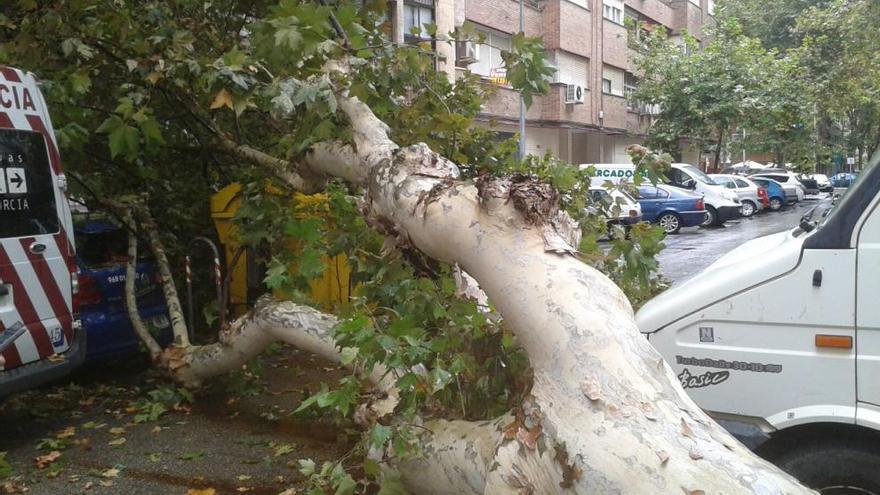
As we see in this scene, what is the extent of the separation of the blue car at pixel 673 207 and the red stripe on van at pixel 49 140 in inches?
723

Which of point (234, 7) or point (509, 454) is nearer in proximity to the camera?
point (509, 454)

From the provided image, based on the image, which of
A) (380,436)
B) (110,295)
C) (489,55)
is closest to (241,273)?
(110,295)

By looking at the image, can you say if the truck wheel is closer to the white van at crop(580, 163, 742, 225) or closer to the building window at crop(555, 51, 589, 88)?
the white van at crop(580, 163, 742, 225)

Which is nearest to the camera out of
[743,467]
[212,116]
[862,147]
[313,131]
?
[743,467]

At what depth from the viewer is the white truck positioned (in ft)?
9.41

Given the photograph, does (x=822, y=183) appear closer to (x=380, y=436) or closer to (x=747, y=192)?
(x=747, y=192)

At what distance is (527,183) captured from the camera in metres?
3.00

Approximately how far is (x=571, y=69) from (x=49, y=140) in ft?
81.6

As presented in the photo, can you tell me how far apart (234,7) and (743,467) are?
21.1 feet

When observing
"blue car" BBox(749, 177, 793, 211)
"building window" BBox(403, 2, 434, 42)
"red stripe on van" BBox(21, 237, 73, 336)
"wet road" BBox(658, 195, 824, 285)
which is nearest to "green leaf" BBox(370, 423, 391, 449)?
"red stripe on van" BBox(21, 237, 73, 336)

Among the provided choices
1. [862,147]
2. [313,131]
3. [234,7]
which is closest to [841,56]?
[862,147]

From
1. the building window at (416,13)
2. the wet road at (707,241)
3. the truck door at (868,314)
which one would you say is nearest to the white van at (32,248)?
the truck door at (868,314)

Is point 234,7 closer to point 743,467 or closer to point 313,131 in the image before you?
point 313,131

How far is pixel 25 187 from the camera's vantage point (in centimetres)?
530
